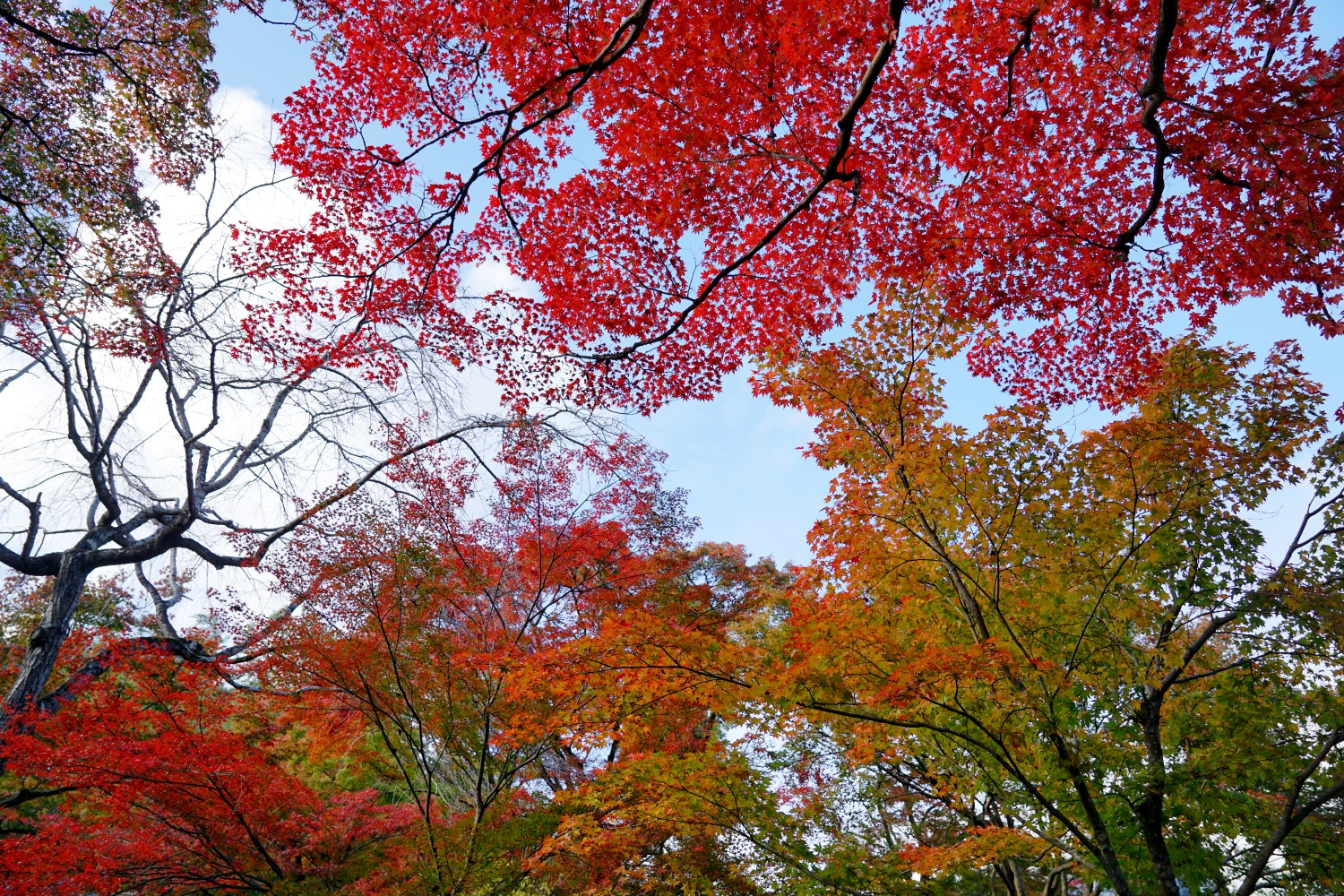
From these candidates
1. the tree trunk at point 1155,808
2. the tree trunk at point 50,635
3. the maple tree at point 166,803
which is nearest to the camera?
the tree trunk at point 1155,808

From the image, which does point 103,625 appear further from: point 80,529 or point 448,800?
point 448,800

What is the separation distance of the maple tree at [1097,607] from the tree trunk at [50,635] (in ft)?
31.4

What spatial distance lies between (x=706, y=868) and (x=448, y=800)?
4348mm

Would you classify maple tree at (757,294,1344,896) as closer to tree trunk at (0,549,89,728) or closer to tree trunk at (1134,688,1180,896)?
tree trunk at (1134,688,1180,896)

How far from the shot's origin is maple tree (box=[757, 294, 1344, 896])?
4891 mm

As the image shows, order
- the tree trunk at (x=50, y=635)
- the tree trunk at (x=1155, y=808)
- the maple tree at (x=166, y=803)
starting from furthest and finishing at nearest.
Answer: the tree trunk at (x=50, y=635), the maple tree at (x=166, y=803), the tree trunk at (x=1155, y=808)

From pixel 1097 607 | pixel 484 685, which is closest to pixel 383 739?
pixel 484 685

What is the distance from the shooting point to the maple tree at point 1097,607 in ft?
16.0

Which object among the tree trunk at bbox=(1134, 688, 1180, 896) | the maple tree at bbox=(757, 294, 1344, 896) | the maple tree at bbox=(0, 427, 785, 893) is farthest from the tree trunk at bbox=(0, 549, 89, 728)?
the tree trunk at bbox=(1134, 688, 1180, 896)

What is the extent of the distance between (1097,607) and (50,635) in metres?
12.1

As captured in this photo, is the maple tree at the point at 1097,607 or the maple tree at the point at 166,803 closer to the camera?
the maple tree at the point at 1097,607

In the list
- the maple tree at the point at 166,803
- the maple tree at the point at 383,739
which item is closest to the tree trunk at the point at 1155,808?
the maple tree at the point at 383,739

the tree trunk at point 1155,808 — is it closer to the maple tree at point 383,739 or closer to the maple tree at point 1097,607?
the maple tree at point 1097,607

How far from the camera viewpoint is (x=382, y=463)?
11156 mm
